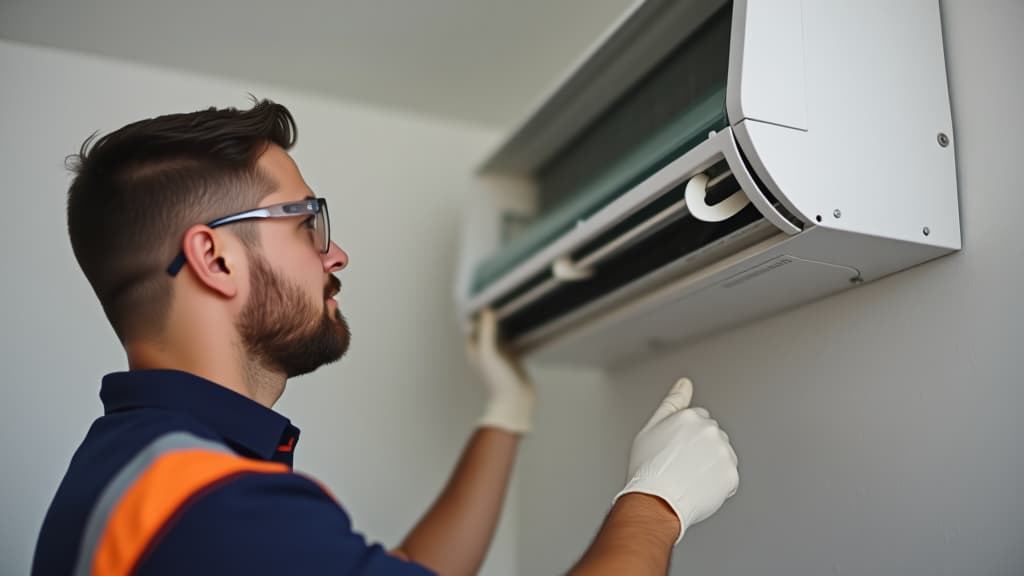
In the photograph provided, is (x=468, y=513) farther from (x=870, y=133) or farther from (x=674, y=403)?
(x=870, y=133)

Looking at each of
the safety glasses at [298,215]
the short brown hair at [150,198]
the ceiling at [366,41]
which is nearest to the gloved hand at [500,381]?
the ceiling at [366,41]

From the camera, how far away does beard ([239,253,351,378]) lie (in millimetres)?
1061

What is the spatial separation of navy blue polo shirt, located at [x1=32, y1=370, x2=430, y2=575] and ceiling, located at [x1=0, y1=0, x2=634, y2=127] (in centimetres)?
76

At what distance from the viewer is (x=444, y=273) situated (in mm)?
1986

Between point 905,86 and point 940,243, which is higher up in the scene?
point 905,86

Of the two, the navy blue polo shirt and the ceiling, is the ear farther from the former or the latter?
the ceiling

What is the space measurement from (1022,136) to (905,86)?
0.47 feet

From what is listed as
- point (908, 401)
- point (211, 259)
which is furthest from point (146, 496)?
point (908, 401)

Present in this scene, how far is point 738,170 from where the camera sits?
3.43 feet

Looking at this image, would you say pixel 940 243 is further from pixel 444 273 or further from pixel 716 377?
pixel 444 273

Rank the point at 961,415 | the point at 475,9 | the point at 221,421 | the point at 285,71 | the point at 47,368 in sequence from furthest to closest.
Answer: the point at 285,71 → the point at 475,9 → the point at 47,368 → the point at 961,415 → the point at 221,421

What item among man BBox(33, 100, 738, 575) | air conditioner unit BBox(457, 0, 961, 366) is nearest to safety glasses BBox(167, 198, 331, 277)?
man BBox(33, 100, 738, 575)

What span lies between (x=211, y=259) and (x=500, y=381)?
2.61 ft

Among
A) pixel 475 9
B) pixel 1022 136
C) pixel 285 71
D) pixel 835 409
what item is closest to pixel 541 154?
pixel 475 9
